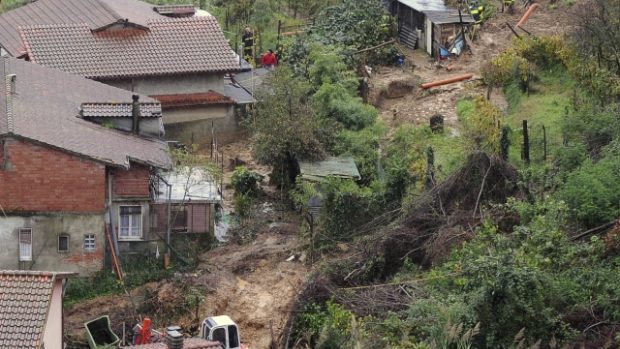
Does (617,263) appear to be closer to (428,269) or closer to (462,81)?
(428,269)

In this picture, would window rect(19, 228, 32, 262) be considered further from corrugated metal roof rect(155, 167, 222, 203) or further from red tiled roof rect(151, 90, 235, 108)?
red tiled roof rect(151, 90, 235, 108)

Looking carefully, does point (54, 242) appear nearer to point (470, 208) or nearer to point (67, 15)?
point (470, 208)

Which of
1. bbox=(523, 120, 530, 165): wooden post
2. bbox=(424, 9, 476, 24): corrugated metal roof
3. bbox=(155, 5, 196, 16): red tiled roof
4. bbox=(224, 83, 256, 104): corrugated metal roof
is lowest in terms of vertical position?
bbox=(224, 83, 256, 104): corrugated metal roof

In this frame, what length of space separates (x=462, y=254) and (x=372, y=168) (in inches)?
310

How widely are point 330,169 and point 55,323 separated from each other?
1235 centimetres

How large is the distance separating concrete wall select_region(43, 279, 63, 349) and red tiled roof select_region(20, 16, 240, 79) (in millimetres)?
14866

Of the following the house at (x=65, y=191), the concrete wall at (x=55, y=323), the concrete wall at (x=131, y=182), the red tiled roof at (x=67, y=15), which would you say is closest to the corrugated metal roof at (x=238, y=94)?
the red tiled roof at (x=67, y=15)

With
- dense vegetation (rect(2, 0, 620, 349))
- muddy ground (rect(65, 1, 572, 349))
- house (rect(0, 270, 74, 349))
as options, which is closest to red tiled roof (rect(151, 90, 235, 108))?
dense vegetation (rect(2, 0, 620, 349))

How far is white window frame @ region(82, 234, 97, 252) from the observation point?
32062 millimetres

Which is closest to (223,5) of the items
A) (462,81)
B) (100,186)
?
(462,81)

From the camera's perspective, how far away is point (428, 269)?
99.9 feet

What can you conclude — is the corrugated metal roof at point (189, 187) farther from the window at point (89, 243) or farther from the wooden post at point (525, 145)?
the wooden post at point (525, 145)

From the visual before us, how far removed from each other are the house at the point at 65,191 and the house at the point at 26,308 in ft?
22.7

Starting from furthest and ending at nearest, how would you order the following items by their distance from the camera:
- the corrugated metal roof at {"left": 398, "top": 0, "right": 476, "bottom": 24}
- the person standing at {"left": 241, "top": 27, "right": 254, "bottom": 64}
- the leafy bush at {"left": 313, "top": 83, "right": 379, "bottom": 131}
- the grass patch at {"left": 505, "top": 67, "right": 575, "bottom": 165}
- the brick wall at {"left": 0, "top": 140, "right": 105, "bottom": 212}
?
1. the person standing at {"left": 241, "top": 27, "right": 254, "bottom": 64}
2. the corrugated metal roof at {"left": 398, "top": 0, "right": 476, "bottom": 24}
3. the leafy bush at {"left": 313, "top": 83, "right": 379, "bottom": 131}
4. the grass patch at {"left": 505, "top": 67, "right": 575, "bottom": 165}
5. the brick wall at {"left": 0, "top": 140, "right": 105, "bottom": 212}
